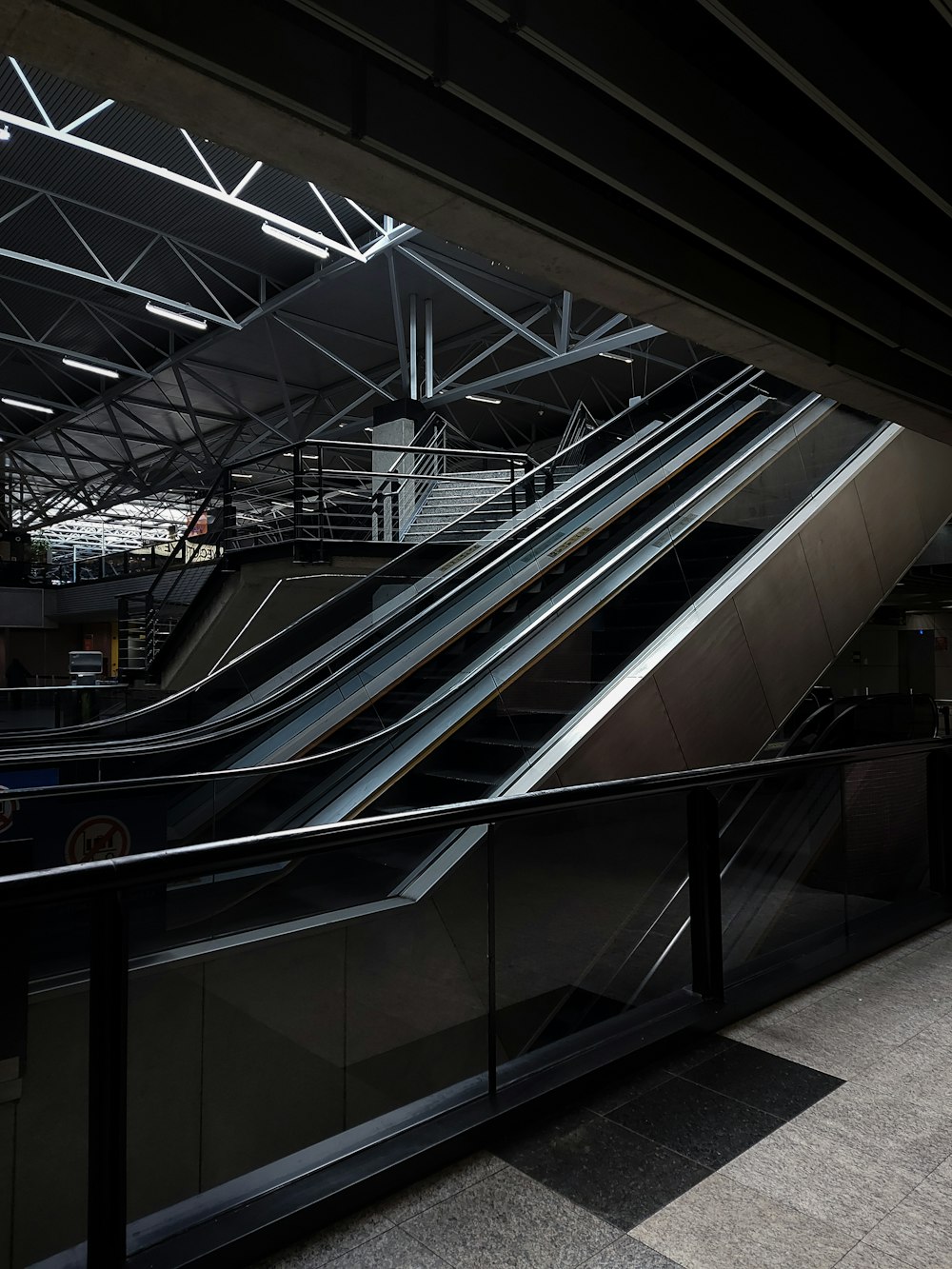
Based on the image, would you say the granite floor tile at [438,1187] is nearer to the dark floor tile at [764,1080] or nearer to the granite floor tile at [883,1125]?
the dark floor tile at [764,1080]

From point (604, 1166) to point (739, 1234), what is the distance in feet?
1.37

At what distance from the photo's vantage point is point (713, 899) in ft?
12.2

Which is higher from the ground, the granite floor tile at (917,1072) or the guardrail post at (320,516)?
the guardrail post at (320,516)

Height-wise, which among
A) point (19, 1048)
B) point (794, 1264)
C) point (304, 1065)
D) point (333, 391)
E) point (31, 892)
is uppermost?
point (333, 391)

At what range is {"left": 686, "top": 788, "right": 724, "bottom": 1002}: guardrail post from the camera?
3650mm

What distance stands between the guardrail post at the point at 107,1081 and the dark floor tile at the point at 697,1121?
155 cm

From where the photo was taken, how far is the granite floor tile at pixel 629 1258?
2.17 meters

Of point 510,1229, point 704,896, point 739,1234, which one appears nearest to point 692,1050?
point 704,896

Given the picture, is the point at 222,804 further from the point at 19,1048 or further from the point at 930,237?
the point at 930,237

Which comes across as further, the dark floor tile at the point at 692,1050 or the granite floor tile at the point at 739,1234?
the dark floor tile at the point at 692,1050

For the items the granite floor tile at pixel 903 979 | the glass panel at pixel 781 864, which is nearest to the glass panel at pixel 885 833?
the glass panel at pixel 781 864

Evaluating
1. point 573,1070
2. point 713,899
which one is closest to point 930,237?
point 713,899

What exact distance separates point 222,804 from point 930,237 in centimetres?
558

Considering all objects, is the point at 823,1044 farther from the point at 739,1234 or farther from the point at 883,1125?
the point at 739,1234
